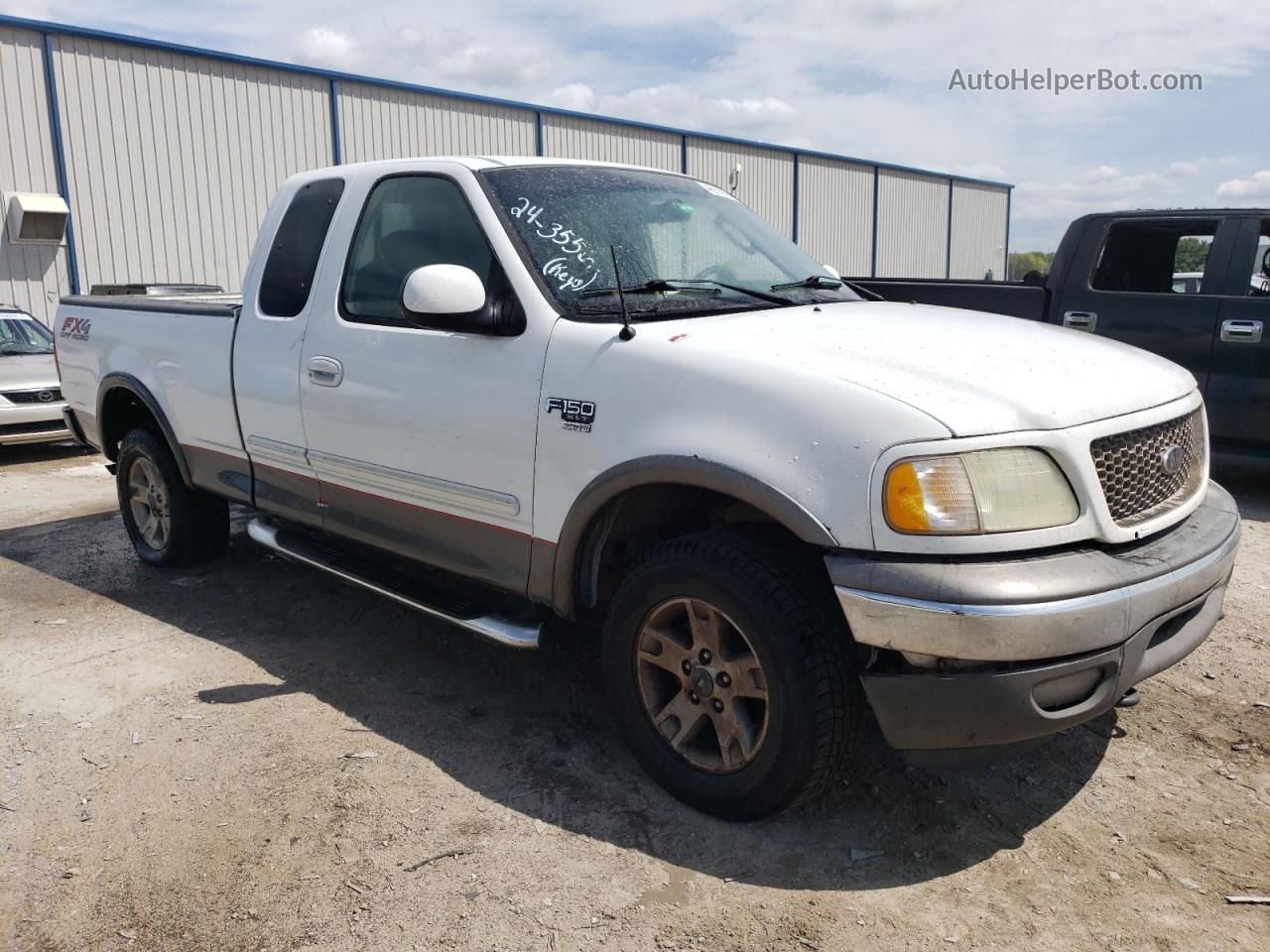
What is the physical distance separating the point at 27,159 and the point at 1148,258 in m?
13.4

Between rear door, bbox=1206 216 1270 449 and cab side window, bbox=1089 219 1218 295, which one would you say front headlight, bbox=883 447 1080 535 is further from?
cab side window, bbox=1089 219 1218 295

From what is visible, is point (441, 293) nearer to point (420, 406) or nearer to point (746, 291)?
point (420, 406)

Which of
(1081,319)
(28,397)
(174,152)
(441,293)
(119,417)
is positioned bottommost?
(28,397)

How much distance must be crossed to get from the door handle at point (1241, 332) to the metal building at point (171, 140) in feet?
43.4

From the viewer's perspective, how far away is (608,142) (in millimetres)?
20609

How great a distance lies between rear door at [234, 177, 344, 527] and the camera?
438 centimetres

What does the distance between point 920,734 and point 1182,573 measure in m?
0.87

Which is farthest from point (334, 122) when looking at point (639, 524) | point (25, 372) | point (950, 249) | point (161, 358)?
point (950, 249)

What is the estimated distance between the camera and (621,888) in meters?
2.82

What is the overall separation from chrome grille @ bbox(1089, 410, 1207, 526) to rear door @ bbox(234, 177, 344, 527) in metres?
3.06

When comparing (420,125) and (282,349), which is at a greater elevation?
(420,125)

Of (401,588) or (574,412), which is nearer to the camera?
(574,412)

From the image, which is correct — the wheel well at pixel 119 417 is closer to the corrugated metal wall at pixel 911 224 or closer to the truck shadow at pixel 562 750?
the truck shadow at pixel 562 750

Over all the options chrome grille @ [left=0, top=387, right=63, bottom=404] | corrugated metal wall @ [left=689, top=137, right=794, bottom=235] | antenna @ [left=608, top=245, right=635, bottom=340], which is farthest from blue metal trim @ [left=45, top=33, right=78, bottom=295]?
antenna @ [left=608, top=245, right=635, bottom=340]
